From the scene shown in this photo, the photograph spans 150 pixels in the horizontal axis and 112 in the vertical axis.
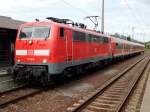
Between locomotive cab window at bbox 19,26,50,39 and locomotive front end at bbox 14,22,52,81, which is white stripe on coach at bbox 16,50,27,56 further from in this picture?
locomotive cab window at bbox 19,26,50,39

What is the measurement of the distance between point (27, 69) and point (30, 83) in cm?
136

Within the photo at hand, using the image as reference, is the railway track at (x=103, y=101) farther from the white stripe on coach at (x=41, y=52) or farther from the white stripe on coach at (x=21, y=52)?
the white stripe on coach at (x=21, y=52)

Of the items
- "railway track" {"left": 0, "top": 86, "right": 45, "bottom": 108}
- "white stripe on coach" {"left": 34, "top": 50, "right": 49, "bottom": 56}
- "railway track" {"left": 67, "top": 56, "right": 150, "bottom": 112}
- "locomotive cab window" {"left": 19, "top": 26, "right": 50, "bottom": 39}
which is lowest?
"railway track" {"left": 67, "top": 56, "right": 150, "bottom": 112}

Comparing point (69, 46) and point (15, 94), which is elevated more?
point (69, 46)

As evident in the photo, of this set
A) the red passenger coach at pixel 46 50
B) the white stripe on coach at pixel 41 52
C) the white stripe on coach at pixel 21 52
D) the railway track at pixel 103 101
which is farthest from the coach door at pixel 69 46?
the railway track at pixel 103 101

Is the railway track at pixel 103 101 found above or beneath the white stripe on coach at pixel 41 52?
beneath

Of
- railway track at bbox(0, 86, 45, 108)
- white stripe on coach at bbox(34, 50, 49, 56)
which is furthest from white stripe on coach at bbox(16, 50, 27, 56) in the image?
railway track at bbox(0, 86, 45, 108)

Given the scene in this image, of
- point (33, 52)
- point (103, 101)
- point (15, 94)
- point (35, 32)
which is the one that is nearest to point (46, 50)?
point (33, 52)

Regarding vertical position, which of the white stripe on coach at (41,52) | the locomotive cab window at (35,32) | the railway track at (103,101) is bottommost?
the railway track at (103,101)

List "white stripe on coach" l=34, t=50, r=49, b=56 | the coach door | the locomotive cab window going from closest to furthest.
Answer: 1. "white stripe on coach" l=34, t=50, r=49, b=56
2. the locomotive cab window
3. the coach door

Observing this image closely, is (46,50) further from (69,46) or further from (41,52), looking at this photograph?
(69,46)

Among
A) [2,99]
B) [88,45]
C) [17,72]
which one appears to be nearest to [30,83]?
[17,72]

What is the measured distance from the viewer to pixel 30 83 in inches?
547

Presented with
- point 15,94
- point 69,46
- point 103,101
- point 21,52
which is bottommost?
point 103,101
